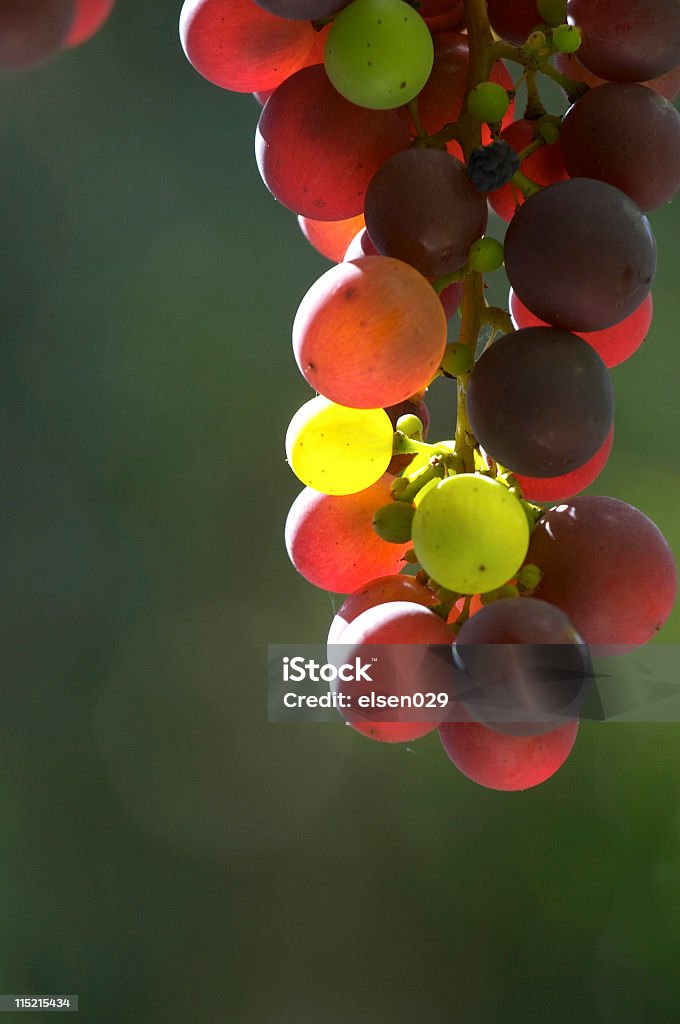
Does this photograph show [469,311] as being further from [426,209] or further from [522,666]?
[522,666]

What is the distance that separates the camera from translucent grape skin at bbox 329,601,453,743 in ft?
1.43

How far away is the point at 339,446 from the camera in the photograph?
458 millimetres

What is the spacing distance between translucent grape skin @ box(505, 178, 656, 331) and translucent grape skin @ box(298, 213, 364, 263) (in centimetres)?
16

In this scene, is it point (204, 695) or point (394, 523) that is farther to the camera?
point (204, 695)

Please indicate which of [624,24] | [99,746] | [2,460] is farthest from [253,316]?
[624,24]

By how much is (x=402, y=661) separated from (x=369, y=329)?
0.47 ft

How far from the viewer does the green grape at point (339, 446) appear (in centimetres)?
46

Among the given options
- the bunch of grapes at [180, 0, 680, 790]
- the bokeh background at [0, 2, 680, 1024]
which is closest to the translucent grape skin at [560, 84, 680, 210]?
the bunch of grapes at [180, 0, 680, 790]

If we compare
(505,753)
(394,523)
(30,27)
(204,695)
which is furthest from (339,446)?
(204,695)

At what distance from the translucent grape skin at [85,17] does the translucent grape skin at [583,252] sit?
313 mm

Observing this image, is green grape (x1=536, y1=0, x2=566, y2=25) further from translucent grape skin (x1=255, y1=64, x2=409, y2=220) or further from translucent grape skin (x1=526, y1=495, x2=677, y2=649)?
translucent grape skin (x1=526, y1=495, x2=677, y2=649)

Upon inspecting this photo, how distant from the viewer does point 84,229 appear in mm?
1396

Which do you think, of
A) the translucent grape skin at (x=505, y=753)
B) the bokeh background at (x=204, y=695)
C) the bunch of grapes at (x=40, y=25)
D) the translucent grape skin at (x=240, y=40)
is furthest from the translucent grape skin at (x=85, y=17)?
the bokeh background at (x=204, y=695)

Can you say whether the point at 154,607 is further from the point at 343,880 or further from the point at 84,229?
the point at 84,229
